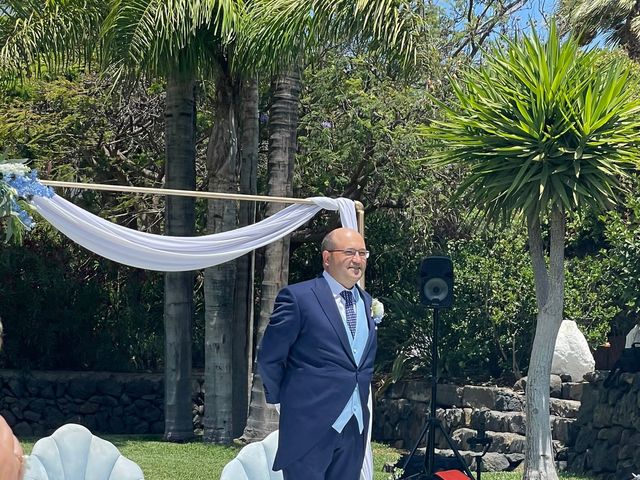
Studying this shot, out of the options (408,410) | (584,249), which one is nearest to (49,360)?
(408,410)

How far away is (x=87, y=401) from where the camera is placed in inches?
635

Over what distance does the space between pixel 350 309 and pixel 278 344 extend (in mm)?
541

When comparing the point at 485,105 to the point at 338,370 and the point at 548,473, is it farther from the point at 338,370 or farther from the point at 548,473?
the point at 338,370

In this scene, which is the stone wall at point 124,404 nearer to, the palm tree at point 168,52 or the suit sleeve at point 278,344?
the palm tree at point 168,52

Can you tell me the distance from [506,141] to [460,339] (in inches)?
182

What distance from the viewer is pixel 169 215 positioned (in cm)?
1374

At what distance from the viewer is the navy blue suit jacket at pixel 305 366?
20.3 ft

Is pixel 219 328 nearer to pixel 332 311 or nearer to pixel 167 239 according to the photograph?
pixel 167 239

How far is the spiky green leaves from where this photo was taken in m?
9.77

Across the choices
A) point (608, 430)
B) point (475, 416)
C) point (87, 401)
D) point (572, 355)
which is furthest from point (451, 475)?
point (87, 401)

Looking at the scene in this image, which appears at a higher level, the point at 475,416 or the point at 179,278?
the point at 179,278

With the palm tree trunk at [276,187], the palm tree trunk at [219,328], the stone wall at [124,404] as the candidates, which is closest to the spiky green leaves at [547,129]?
the palm tree trunk at [276,187]

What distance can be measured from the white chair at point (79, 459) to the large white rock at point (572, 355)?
26.4 ft

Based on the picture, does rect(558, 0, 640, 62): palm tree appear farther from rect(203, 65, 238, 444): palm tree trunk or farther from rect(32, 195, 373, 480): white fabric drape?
rect(32, 195, 373, 480): white fabric drape
